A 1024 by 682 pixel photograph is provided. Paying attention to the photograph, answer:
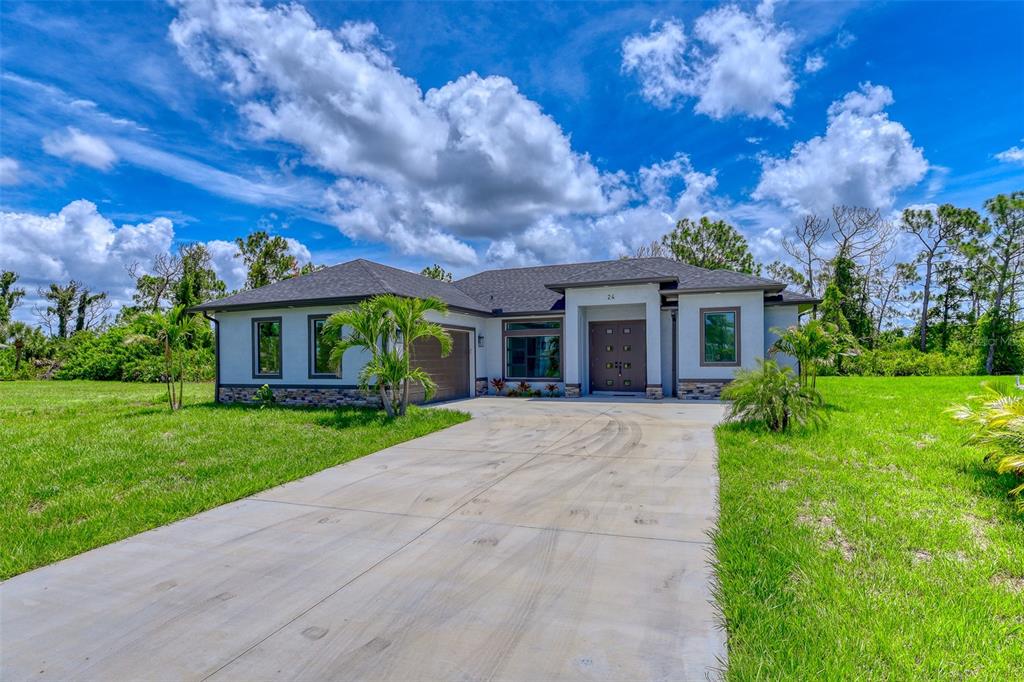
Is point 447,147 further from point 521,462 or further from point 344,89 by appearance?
point 521,462

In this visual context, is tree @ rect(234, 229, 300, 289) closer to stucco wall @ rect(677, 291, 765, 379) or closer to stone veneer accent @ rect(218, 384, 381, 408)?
stone veneer accent @ rect(218, 384, 381, 408)

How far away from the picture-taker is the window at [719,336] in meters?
14.3

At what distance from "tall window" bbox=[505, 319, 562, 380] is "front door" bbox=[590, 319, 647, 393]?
1.25m

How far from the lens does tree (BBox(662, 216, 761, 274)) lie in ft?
105

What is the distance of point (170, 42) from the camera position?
381 inches

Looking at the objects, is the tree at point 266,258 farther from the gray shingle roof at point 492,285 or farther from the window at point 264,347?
the window at point 264,347

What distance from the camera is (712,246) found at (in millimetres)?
32562

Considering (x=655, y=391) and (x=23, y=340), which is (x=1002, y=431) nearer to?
(x=655, y=391)

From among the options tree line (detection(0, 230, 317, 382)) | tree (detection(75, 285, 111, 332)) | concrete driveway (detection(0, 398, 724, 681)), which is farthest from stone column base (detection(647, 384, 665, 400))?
tree (detection(75, 285, 111, 332))

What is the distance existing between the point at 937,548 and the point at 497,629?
355 cm

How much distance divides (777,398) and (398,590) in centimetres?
726

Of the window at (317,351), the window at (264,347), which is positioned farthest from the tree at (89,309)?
the window at (317,351)

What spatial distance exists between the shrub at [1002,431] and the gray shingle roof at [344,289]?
1133 cm

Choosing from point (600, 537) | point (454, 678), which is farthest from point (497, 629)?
point (600, 537)
